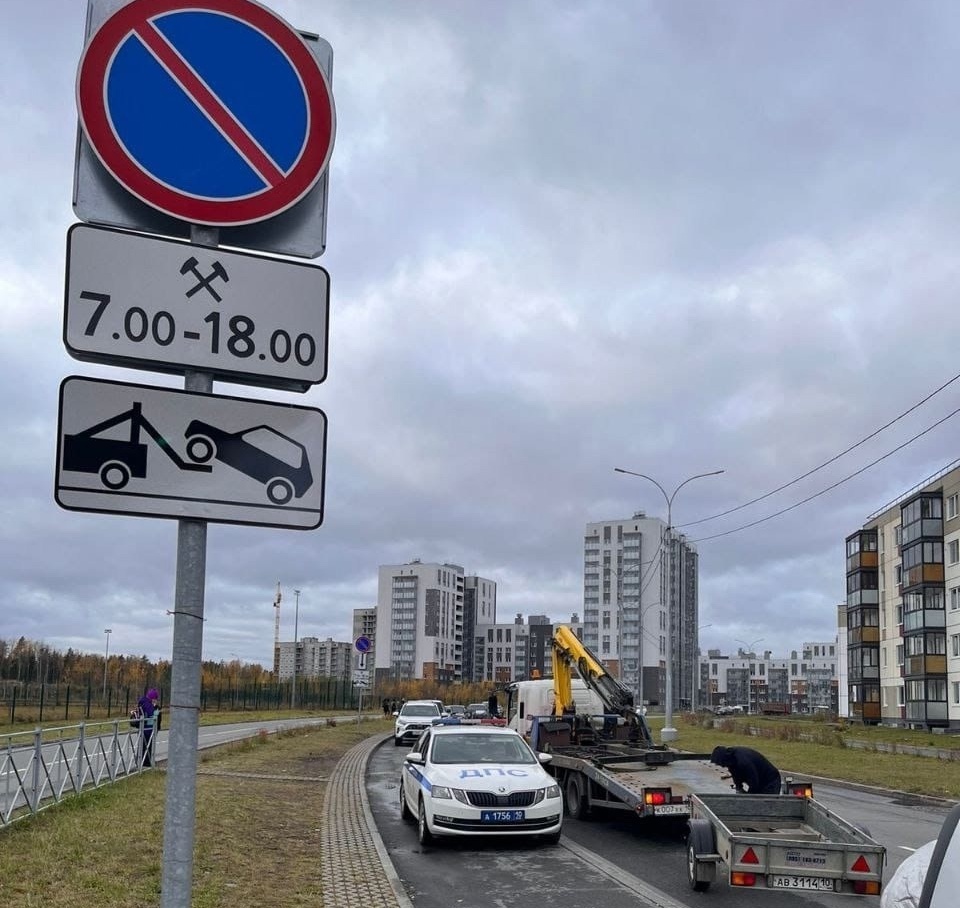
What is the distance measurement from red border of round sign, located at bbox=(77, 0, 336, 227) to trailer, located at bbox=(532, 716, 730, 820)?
11221mm

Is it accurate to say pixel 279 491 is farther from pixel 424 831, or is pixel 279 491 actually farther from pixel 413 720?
pixel 413 720

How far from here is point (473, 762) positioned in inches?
604

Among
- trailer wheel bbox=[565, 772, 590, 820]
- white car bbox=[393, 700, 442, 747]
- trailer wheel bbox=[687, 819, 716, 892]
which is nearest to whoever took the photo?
trailer wheel bbox=[687, 819, 716, 892]

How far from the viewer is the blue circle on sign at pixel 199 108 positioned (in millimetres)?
3086

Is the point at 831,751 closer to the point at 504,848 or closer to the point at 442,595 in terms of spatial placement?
the point at 504,848

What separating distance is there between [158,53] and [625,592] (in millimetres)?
135031

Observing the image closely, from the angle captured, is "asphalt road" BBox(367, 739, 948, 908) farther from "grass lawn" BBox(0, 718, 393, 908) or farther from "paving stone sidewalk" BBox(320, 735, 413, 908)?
"grass lawn" BBox(0, 718, 393, 908)

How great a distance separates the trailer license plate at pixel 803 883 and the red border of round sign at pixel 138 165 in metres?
9.39

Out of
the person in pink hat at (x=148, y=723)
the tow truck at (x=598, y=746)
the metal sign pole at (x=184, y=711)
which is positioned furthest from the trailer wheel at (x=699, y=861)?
the person in pink hat at (x=148, y=723)

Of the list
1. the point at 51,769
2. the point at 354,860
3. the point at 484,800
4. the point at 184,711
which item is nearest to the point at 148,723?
the point at 51,769

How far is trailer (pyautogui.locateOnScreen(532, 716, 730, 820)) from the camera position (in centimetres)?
1412

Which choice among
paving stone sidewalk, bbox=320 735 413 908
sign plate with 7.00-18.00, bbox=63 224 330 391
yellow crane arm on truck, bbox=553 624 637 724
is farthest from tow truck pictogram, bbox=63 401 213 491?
yellow crane arm on truck, bbox=553 624 637 724

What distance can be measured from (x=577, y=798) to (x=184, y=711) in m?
15.3

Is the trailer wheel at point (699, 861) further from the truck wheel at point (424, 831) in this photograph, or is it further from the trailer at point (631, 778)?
the truck wheel at point (424, 831)
